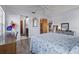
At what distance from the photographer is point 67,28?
1858mm

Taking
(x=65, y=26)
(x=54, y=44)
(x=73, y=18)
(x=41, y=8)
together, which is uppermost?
(x=41, y=8)

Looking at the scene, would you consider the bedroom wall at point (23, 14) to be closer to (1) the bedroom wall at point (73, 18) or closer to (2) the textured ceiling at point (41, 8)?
(2) the textured ceiling at point (41, 8)

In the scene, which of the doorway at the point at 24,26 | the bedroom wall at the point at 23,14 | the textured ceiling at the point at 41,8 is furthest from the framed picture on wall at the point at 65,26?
the doorway at the point at 24,26

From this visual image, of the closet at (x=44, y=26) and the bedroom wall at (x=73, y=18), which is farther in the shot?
the closet at (x=44, y=26)

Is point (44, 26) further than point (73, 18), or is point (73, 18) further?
point (44, 26)

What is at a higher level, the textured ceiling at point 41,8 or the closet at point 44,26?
the textured ceiling at point 41,8

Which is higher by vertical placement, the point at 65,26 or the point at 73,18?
the point at 73,18

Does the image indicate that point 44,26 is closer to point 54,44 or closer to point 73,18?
point 54,44

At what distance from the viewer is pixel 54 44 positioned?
186cm

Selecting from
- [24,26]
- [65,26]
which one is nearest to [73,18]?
[65,26]

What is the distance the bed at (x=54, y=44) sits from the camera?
1.77 meters

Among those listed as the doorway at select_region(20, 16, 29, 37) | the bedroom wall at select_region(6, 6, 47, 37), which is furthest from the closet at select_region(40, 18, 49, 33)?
the doorway at select_region(20, 16, 29, 37)
